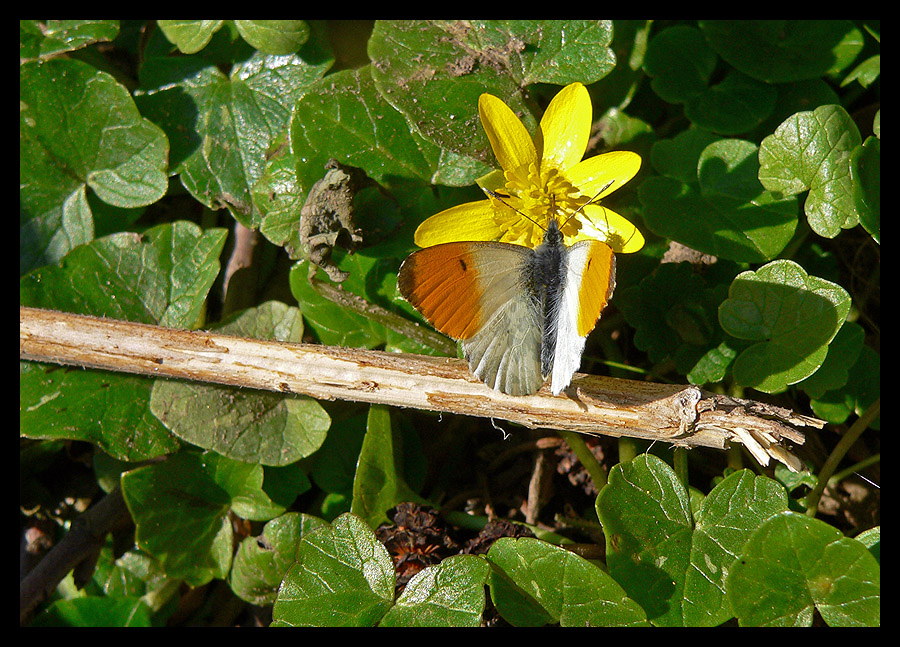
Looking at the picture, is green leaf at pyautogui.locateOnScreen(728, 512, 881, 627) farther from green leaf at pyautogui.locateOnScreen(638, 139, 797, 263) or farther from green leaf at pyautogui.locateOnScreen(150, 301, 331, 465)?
green leaf at pyautogui.locateOnScreen(150, 301, 331, 465)

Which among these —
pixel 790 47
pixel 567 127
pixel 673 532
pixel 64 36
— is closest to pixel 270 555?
pixel 673 532

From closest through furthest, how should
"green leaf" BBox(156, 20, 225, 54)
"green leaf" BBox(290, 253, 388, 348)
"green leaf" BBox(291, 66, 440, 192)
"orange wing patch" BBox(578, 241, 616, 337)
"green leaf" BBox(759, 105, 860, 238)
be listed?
"orange wing patch" BBox(578, 241, 616, 337), "green leaf" BBox(759, 105, 860, 238), "green leaf" BBox(291, 66, 440, 192), "green leaf" BBox(290, 253, 388, 348), "green leaf" BBox(156, 20, 225, 54)

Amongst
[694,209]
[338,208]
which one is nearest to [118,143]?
[338,208]

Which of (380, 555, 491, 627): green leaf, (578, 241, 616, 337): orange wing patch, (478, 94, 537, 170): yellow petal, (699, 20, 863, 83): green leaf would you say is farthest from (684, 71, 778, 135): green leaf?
(380, 555, 491, 627): green leaf

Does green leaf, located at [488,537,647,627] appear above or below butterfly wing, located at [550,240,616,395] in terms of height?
below

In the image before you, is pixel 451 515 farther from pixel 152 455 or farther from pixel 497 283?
pixel 152 455
